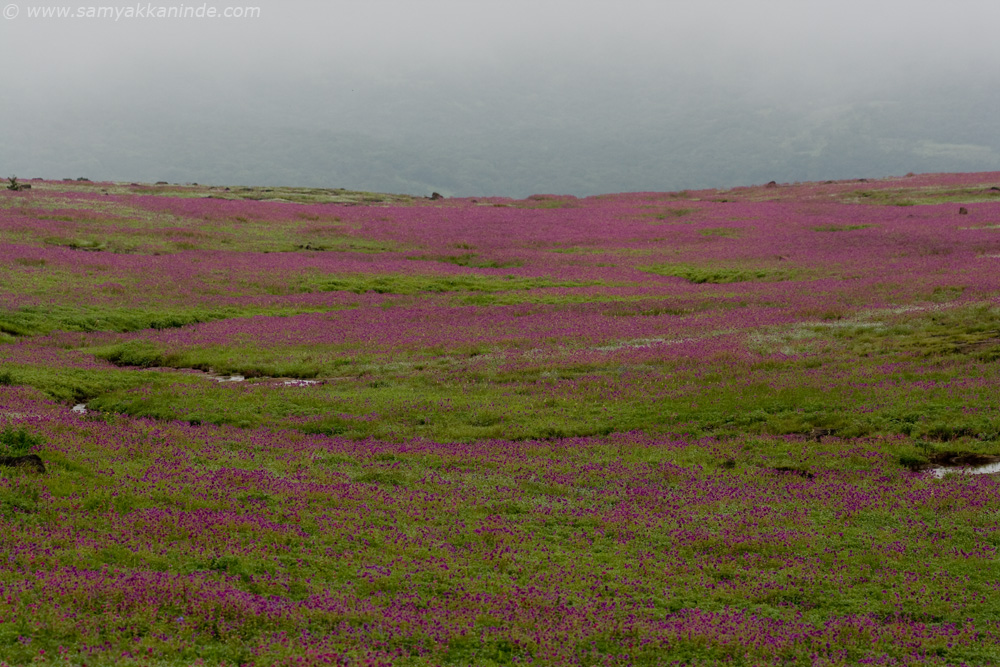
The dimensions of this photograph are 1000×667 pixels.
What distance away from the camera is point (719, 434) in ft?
72.3

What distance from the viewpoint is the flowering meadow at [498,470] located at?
10.7 metres

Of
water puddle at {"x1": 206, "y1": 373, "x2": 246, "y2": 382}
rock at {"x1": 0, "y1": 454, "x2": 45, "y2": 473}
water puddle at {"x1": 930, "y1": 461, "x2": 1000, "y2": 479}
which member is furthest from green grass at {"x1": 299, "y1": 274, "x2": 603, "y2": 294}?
rock at {"x1": 0, "y1": 454, "x2": 45, "y2": 473}

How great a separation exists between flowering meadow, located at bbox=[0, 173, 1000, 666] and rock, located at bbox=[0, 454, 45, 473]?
21 cm

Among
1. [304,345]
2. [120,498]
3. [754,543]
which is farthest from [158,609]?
[304,345]

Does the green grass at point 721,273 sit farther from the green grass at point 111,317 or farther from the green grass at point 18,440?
the green grass at point 18,440

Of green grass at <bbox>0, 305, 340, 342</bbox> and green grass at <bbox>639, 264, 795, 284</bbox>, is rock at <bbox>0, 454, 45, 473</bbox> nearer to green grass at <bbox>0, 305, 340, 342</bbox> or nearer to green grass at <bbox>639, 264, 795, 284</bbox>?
green grass at <bbox>0, 305, 340, 342</bbox>

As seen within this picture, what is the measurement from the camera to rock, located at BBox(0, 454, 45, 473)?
49.2 feet

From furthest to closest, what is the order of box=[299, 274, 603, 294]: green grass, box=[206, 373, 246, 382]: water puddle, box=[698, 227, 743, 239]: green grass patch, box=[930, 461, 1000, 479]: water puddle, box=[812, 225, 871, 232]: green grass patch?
1. box=[698, 227, 743, 239]: green grass patch
2. box=[812, 225, 871, 232]: green grass patch
3. box=[299, 274, 603, 294]: green grass
4. box=[206, 373, 246, 382]: water puddle
5. box=[930, 461, 1000, 479]: water puddle

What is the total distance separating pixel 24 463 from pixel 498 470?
9.60 meters

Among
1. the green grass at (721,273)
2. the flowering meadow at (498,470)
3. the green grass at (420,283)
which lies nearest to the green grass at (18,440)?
the flowering meadow at (498,470)

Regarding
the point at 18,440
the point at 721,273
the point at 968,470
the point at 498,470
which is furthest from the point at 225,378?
the point at 721,273

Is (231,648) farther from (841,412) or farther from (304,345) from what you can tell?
(304,345)

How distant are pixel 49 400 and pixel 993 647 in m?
24.3

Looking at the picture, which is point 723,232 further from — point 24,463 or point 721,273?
point 24,463
